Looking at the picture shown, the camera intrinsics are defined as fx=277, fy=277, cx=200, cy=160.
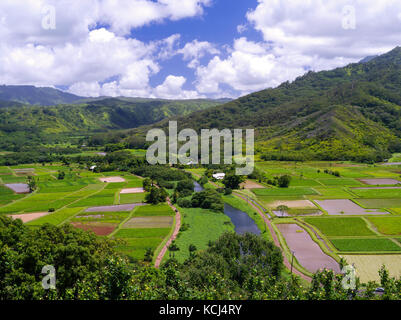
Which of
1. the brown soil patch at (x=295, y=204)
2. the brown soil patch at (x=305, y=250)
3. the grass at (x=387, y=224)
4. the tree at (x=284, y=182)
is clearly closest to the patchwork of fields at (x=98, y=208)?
the brown soil patch at (x=305, y=250)

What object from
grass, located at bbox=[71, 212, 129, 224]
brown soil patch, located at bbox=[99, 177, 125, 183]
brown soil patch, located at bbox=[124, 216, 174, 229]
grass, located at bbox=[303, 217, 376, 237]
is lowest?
brown soil patch, located at bbox=[124, 216, 174, 229]

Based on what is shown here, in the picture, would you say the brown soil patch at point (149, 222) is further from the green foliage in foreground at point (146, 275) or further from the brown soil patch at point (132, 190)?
the brown soil patch at point (132, 190)

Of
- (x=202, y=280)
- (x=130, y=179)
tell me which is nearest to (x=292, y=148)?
(x=130, y=179)

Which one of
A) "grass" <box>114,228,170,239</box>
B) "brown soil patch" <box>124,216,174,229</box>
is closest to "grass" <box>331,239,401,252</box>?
"grass" <box>114,228,170,239</box>

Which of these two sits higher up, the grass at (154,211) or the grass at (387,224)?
the grass at (387,224)

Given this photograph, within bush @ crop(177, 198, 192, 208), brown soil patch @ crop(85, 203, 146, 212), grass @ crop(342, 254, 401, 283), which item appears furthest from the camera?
bush @ crop(177, 198, 192, 208)

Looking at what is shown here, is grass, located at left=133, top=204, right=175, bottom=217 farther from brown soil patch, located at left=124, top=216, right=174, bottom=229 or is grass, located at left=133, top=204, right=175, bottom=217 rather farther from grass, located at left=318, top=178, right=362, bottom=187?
grass, located at left=318, top=178, right=362, bottom=187
